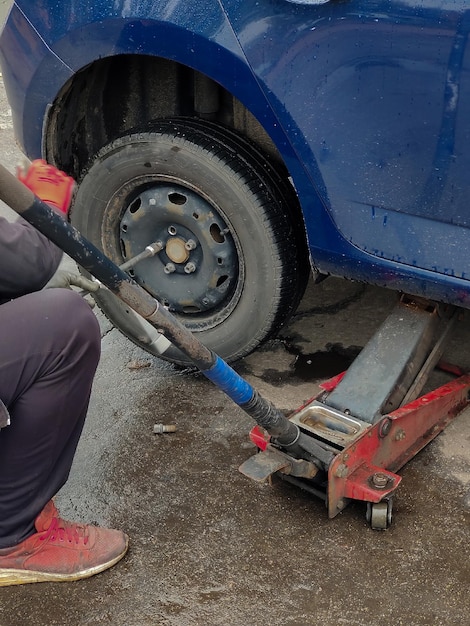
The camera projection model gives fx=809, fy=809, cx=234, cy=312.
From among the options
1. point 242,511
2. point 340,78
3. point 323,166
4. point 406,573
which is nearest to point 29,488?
point 242,511

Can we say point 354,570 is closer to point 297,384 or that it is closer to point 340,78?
point 297,384

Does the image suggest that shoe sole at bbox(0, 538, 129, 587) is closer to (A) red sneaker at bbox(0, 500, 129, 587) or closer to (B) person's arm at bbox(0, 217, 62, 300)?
(A) red sneaker at bbox(0, 500, 129, 587)

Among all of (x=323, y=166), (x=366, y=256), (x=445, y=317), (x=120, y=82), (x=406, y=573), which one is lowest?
(x=406, y=573)

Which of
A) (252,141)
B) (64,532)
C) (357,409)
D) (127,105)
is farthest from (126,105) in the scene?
(64,532)

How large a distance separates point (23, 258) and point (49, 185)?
20cm

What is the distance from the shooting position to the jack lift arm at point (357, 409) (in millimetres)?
1966

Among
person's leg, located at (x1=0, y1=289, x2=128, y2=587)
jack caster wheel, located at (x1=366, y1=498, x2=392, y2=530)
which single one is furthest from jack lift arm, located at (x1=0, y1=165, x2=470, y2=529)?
person's leg, located at (x1=0, y1=289, x2=128, y2=587)

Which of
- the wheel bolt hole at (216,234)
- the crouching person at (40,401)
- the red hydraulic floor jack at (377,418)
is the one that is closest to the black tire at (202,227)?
the wheel bolt hole at (216,234)

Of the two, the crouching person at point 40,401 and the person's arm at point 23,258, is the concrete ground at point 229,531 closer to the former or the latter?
the crouching person at point 40,401

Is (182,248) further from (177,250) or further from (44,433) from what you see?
(44,433)

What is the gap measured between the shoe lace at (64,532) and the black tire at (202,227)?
863mm

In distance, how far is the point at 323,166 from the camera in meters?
2.33

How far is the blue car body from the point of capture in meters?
2.07

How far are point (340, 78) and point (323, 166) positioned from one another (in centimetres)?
26
